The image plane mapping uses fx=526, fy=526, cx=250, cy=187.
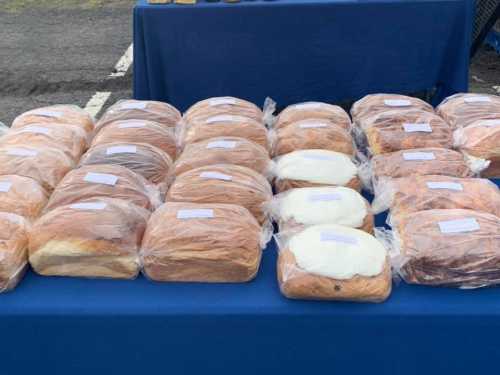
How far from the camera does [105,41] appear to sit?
5086 mm

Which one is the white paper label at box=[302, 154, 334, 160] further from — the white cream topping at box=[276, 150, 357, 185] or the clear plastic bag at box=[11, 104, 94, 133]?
the clear plastic bag at box=[11, 104, 94, 133]

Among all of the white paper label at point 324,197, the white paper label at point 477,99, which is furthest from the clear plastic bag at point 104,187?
the white paper label at point 477,99

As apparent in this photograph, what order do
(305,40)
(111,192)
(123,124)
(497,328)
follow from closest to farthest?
1. (497,328)
2. (111,192)
3. (123,124)
4. (305,40)

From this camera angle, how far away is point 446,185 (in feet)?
4.93

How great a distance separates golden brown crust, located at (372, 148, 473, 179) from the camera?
5.32 feet

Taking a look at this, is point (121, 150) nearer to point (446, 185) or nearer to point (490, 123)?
point (446, 185)

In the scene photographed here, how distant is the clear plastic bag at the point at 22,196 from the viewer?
1465 mm

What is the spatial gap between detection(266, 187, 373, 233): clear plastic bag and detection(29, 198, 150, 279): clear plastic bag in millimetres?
400

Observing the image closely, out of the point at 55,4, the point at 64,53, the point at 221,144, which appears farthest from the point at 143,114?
the point at 55,4

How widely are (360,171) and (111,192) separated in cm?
78

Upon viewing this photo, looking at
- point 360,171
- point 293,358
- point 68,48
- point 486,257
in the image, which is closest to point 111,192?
point 293,358

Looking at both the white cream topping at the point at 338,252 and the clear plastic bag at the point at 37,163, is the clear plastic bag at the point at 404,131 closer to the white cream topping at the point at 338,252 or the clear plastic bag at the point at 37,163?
the white cream topping at the point at 338,252

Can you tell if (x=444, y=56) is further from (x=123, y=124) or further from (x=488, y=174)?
(x=123, y=124)

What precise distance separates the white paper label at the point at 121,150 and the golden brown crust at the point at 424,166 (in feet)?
2.54
